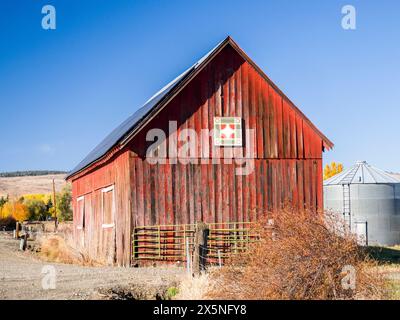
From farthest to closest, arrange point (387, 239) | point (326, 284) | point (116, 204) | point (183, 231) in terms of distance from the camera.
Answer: point (387, 239), point (116, 204), point (183, 231), point (326, 284)

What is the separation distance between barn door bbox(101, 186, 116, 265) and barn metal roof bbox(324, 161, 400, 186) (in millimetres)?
16473

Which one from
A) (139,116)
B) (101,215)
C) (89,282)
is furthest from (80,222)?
(89,282)

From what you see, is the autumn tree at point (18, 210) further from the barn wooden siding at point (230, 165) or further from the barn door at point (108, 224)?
the barn wooden siding at point (230, 165)

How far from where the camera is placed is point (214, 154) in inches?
757

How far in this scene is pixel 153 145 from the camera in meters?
18.6

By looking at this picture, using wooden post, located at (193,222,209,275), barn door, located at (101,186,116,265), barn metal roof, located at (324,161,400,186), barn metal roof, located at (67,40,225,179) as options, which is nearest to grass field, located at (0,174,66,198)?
barn metal roof, located at (324,161,400,186)

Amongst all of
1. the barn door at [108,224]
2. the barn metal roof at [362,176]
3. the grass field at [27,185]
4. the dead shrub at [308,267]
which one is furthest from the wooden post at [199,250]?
the grass field at [27,185]

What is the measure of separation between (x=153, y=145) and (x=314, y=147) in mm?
5014

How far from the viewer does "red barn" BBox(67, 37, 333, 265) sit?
18594 mm

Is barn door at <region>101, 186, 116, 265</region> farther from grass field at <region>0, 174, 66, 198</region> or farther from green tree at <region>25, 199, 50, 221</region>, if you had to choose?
grass field at <region>0, 174, 66, 198</region>

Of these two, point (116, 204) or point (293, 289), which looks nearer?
point (293, 289)

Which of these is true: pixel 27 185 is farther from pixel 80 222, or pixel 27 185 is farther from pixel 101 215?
pixel 101 215
